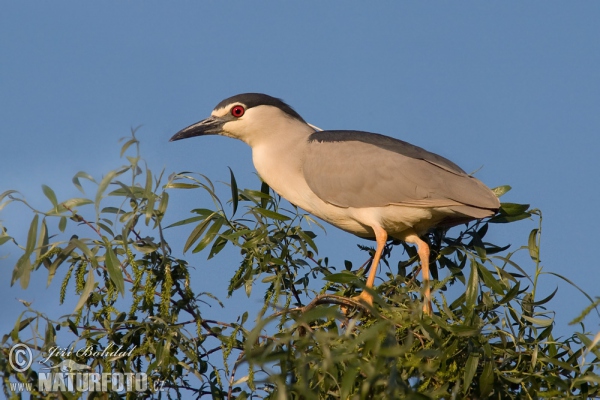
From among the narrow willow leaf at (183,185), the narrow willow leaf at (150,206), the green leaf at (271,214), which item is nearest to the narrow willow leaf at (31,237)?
the narrow willow leaf at (150,206)

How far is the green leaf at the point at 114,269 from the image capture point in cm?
298

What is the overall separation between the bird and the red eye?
0.77 feet

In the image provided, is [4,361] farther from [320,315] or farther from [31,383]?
[320,315]

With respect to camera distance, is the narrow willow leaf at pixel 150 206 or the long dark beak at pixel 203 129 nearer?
the narrow willow leaf at pixel 150 206

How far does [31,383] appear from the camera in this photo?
8.95 ft

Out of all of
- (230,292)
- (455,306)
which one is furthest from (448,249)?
(230,292)

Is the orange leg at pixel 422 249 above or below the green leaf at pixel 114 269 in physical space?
above

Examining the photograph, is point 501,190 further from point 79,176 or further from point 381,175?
point 79,176

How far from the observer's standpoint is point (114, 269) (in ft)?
9.81

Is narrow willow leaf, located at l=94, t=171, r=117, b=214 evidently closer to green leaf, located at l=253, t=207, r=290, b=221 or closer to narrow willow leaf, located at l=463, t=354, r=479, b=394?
green leaf, located at l=253, t=207, r=290, b=221

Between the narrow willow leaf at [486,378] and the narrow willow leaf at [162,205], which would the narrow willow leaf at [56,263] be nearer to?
the narrow willow leaf at [162,205]

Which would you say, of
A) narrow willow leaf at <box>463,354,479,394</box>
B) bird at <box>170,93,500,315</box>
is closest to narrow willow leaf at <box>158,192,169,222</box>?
narrow willow leaf at <box>463,354,479,394</box>

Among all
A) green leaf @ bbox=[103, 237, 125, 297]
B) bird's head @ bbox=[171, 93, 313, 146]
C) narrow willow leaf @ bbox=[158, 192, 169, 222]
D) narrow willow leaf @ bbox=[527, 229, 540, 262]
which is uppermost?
bird's head @ bbox=[171, 93, 313, 146]

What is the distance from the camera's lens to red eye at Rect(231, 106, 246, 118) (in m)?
5.34
